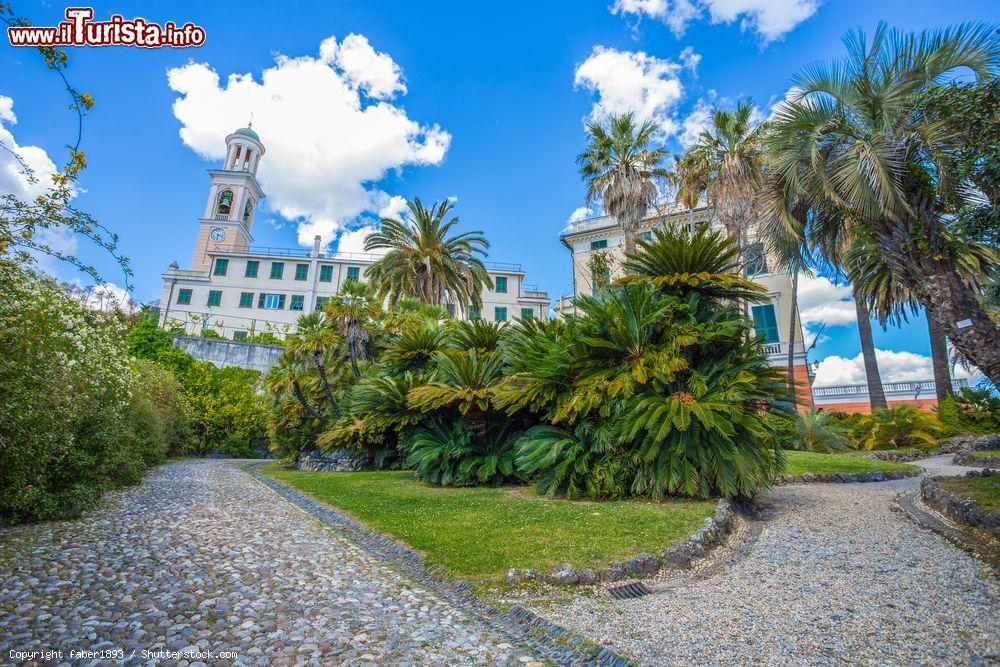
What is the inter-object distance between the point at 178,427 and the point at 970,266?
33823 mm

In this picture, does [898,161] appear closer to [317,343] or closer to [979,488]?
[979,488]

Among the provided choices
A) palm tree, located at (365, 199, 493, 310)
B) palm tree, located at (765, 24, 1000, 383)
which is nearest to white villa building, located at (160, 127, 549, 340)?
palm tree, located at (365, 199, 493, 310)

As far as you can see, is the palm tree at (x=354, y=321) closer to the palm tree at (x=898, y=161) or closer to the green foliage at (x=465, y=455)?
the green foliage at (x=465, y=455)

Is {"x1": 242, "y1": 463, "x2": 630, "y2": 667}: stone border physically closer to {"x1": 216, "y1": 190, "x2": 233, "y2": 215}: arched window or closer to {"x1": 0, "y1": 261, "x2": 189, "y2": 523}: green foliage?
{"x1": 0, "y1": 261, "x2": 189, "y2": 523}: green foliage

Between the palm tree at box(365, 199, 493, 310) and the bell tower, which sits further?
the bell tower

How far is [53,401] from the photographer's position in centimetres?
627

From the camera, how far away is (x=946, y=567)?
4.99 meters

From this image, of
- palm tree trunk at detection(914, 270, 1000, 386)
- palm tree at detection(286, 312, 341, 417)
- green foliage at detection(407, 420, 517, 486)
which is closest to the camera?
palm tree trunk at detection(914, 270, 1000, 386)

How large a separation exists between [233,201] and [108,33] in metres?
47.1

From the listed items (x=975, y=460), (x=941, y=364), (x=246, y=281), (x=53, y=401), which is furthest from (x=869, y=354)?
(x=246, y=281)

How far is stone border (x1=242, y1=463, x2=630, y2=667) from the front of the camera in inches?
133

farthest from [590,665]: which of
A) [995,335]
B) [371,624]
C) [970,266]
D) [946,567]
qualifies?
[970,266]

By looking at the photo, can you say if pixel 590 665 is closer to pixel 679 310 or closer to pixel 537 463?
pixel 537 463

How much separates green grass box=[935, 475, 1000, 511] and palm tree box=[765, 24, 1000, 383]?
1718 millimetres
